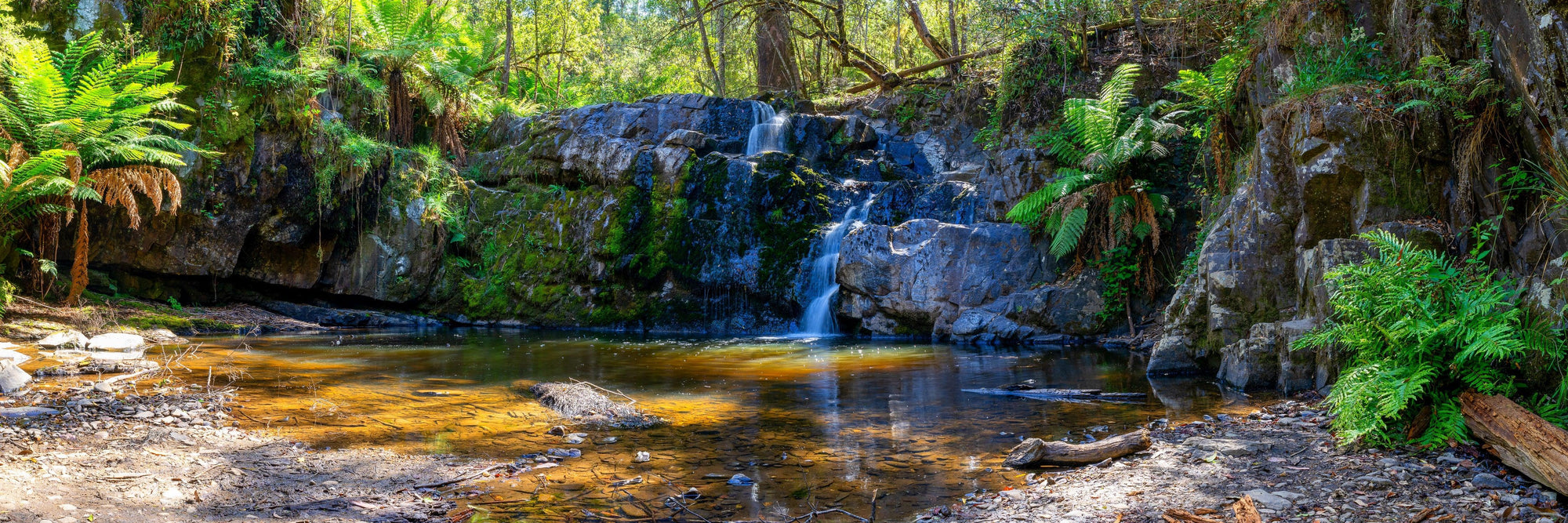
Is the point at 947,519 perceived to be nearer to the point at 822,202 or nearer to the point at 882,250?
the point at 882,250

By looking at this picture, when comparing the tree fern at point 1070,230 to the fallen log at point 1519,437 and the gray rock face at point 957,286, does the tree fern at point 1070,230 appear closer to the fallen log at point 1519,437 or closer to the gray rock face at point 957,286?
the gray rock face at point 957,286

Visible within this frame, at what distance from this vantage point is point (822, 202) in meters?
14.3

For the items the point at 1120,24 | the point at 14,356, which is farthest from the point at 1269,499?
the point at 1120,24

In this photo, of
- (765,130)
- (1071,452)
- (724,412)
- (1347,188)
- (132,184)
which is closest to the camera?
(1071,452)

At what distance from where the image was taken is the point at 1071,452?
420cm

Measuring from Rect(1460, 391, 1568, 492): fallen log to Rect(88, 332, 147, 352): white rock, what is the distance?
11221mm

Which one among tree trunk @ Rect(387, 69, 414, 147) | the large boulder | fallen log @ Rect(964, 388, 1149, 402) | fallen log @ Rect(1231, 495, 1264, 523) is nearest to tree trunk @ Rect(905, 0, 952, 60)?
the large boulder

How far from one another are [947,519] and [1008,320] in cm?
837

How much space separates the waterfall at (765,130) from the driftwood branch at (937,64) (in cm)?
276

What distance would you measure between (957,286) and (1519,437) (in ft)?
29.0

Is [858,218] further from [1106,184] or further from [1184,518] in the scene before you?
Result: [1184,518]

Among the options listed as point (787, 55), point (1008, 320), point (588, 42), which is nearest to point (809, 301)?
point (1008, 320)

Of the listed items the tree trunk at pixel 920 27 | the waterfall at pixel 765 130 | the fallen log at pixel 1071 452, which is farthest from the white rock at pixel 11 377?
the tree trunk at pixel 920 27

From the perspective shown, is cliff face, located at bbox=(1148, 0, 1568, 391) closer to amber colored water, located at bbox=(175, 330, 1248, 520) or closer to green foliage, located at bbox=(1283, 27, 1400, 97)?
green foliage, located at bbox=(1283, 27, 1400, 97)
